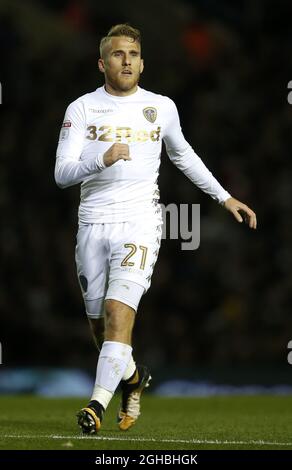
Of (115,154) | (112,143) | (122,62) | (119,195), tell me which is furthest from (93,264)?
(122,62)

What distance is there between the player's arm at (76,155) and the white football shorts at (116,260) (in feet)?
1.42

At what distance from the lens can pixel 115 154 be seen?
6402 millimetres

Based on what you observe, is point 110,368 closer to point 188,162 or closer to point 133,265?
point 133,265

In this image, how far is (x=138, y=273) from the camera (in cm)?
681

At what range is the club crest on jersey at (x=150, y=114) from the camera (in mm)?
7102

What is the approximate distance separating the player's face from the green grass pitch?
7.17 feet

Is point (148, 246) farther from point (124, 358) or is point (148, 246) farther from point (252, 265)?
point (252, 265)

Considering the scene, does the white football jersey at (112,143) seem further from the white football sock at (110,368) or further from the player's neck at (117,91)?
the white football sock at (110,368)

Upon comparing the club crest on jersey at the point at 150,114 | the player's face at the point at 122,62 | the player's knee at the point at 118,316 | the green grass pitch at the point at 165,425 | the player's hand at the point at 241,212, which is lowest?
the green grass pitch at the point at 165,425

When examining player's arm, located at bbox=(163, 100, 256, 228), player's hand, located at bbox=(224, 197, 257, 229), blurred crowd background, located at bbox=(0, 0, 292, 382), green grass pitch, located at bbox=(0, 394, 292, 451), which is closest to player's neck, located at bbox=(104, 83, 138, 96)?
player's arm, located at bbox=(163, 100, 256, 228)

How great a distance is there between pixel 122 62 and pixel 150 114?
39cm

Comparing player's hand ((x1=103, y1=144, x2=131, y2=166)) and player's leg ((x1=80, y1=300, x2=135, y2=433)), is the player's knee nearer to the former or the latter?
player's leg ((x1=80, y1=300, x2=135, y2=433))

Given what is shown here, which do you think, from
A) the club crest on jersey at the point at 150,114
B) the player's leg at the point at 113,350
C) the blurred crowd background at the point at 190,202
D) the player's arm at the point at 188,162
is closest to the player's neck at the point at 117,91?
the club crest on jersey at the point at 150,114

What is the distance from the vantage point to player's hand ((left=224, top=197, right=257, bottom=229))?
A: 7086 mm
